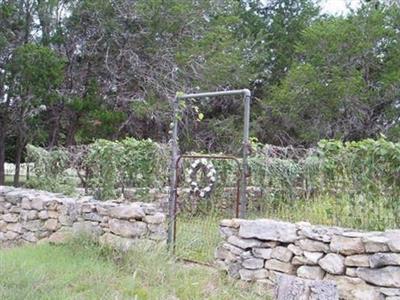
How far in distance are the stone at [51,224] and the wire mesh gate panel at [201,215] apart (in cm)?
149

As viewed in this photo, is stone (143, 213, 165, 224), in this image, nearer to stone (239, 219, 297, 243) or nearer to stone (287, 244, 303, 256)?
stone (239, 219, 297, 243)

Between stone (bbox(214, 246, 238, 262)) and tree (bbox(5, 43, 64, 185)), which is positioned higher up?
tree (bbox(5, 43, 64, 185))

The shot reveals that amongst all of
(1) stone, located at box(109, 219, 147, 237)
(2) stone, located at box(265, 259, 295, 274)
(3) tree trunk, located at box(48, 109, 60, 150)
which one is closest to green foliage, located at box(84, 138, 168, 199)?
(1) stone, located at box(109, 219, 147, 237)

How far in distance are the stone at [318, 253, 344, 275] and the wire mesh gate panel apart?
145 cm

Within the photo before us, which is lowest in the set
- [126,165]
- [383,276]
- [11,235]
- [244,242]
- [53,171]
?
[11,235]

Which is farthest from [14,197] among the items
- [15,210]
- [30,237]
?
[30,237]

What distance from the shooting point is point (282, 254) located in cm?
449

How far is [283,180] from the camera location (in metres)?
6.87

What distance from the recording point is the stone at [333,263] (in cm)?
409

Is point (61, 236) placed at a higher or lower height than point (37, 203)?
lower

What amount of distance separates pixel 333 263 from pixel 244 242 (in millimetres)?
904

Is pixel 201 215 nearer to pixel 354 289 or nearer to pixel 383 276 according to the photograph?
pixel 354 289

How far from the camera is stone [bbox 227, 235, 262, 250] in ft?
15.3

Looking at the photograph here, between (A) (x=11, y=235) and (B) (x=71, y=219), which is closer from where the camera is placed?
(B) (x=71, y=219)
